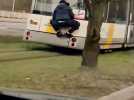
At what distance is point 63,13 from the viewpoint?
20547 millimetres

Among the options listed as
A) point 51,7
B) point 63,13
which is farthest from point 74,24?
point 51,7

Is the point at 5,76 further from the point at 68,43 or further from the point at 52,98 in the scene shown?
the point at 68,43

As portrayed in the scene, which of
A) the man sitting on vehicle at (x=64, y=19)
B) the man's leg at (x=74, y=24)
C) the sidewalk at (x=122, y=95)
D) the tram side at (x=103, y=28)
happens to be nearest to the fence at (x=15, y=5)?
the tram side at (x=103, y=28)

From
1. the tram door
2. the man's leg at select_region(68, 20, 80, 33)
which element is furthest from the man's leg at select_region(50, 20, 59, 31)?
the tram door

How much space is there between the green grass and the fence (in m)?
35.2

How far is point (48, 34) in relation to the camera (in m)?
21.1

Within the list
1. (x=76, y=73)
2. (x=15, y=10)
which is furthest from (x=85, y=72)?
(x=15, y=10)

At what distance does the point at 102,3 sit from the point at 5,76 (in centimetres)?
273

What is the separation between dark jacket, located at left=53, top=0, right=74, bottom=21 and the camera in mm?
20438

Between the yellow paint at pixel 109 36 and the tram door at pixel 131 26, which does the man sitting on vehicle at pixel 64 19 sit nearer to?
the yellow paint at pixel 109 36

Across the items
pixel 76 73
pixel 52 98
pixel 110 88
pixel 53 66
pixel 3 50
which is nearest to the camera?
pixel 52 98

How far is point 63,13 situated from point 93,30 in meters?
6.86

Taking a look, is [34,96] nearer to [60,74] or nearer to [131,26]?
[60,74]

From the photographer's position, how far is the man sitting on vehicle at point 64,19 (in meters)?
20.4
